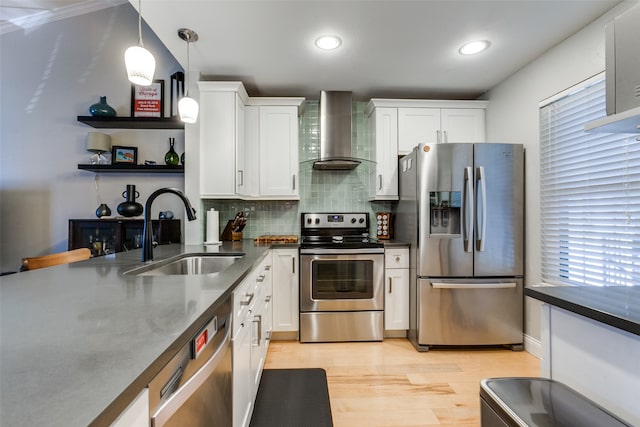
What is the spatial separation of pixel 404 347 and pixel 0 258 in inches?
158

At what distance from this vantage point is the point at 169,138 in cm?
279

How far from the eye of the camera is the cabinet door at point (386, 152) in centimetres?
289

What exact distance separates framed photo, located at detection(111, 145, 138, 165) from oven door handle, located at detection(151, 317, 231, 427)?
97.9 inches

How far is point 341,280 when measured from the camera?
2.55 meters

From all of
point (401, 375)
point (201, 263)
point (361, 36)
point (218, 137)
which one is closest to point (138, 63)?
point (218, 137)

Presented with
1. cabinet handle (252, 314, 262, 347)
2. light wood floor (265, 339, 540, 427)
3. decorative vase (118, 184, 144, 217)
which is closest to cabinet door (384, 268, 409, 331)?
light wood floor (265, 339, 540, 427)

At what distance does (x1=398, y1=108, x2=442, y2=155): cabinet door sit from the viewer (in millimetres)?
2887

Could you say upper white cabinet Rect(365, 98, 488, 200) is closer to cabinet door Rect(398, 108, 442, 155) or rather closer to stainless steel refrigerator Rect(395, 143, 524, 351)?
cabinet door Rect(398, 108, 442, 155)

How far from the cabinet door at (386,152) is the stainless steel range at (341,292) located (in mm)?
671

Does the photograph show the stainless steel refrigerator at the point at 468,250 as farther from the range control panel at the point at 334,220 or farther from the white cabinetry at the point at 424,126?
the range control panel at the point at 334,220

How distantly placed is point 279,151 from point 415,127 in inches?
57.6

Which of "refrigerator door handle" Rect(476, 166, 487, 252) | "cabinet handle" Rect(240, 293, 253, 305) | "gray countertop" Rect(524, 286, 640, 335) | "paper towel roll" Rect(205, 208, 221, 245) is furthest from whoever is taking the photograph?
"paper towel roll" Rect(205, 208, 221, 245)

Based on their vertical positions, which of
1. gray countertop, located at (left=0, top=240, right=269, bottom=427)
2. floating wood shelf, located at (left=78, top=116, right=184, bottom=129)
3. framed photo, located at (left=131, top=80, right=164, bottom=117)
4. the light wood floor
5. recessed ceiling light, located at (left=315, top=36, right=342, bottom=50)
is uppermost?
recessed ceiling light, located at (left=315, top=36, right=342, bottom=50)

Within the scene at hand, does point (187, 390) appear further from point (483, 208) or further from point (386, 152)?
point (386, 152)
